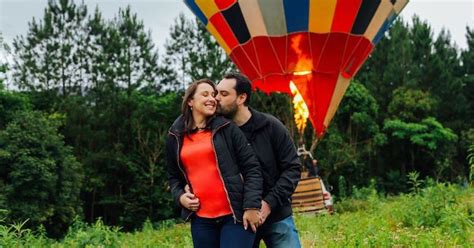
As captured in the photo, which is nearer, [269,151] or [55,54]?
[269,151]

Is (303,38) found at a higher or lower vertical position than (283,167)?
higher

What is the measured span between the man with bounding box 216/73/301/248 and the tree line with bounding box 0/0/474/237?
1473 centimetres

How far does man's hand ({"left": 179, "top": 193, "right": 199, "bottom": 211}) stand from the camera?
2.31 meters

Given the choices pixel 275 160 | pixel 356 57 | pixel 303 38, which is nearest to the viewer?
pixel 275 160

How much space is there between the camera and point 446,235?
4.12 meters

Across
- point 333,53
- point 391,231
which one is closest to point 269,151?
point 391,231

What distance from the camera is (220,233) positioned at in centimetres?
234

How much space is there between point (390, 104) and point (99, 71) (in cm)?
1179

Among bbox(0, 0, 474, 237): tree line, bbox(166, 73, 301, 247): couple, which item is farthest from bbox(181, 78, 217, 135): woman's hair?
bbox(0, 0, 474, 237): tree line

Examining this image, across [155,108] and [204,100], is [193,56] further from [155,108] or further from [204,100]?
[204,100]

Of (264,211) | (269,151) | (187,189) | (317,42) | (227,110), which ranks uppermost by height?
(317,42)

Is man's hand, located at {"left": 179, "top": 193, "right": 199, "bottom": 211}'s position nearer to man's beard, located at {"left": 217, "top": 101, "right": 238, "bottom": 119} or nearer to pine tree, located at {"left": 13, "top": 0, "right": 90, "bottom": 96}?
man's beard, located at {"left": 217, "top": 101, "right": 238, "bottom": 119}

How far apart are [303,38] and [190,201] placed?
5.92 metres

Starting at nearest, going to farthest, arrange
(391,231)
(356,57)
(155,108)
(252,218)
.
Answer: (252,218) → (391,231) → (356,57) → (155,108)
